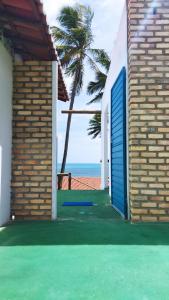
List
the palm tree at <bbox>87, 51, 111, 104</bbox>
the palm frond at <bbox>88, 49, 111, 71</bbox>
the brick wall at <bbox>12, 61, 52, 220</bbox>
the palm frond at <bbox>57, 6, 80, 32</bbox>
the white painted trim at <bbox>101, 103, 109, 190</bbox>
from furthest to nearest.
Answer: the palm frond at <bbox>88, 49, 111, 71</bbox>, the palm frond at <bbox>57, 6, 80, 32</bbox>, the palm tree at <bbox>87, 51, 111, 104</bbox>, the white painted trim at <bbox>101, 103, 109, 190</bbox>, the brick wall at <bbox>12, 61, 52, 220</bbox>

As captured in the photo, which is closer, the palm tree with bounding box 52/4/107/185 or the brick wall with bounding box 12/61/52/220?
the brick wall with bounding box 12/61/52/220

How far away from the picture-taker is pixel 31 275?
2.88 metres

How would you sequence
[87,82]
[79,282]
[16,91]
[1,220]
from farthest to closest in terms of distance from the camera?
[87,82] < [16,91] < [1,220] < [79,282]

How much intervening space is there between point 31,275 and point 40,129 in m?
3.12

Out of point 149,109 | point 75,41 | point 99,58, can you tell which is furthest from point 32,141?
point 99,58

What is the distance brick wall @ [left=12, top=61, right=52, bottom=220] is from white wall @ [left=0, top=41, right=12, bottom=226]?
0.16m

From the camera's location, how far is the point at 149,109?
211 inches

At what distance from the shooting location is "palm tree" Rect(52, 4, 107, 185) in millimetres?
20422

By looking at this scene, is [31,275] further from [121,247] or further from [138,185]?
[138,185]

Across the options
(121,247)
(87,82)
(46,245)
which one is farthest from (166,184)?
(87,82)

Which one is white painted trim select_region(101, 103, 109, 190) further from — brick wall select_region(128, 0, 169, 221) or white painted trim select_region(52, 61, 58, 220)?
brick wall select_region(128, 0, 169, 221)

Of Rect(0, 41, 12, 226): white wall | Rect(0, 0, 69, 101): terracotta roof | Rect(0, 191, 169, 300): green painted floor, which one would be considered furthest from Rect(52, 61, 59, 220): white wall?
Rect(0, 41, 12, 226): white wall

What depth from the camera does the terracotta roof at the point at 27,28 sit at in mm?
4170

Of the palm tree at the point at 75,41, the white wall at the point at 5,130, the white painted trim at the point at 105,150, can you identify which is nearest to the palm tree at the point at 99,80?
the palm tree at the point at 75,41
